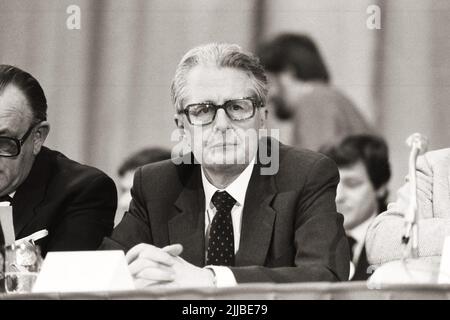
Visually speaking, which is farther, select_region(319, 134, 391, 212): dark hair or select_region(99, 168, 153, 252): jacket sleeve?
select_region(319, 134, 391, 212): dark hair

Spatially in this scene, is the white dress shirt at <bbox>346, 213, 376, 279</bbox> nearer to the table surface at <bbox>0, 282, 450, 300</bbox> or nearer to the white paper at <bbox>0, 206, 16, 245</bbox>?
the white paper at <bbox>0, 206, 16, 245</bbox>

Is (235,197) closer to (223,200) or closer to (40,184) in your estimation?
(223,200)

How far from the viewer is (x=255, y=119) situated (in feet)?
7.73

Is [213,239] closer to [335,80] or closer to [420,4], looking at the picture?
[335,80]

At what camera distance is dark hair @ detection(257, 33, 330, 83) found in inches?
119

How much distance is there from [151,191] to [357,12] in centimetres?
112

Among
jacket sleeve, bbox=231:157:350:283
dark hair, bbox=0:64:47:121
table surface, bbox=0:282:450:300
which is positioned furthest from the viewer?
dark hair, bbox=0:64:47:121

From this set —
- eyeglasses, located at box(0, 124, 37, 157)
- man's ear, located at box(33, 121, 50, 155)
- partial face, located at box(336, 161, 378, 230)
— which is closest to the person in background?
partial face, located at box(336, 161, 378, 230)

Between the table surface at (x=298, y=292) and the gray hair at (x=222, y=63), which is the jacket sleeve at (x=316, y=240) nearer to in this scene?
the gray hair at (x=222, y=63)

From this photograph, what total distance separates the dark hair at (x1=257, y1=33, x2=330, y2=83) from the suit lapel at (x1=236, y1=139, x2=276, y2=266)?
0.71 metres

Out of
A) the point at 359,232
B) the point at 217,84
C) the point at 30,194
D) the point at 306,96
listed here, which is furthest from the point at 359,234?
the point at 30,194

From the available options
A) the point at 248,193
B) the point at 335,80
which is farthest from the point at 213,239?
the point at 335,80

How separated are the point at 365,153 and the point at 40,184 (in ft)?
3.86
